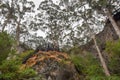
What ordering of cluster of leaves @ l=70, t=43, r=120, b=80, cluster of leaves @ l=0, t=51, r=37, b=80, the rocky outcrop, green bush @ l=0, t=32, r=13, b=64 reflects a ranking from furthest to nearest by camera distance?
1. the rocky outcrop
2. cluster of leaves @ l=70, t=43, r=120, b=80
3. green bush @ l=0, t=32, r=13, b=64
4. cluster of leaves @ l=0, t=51, r=37, b=80

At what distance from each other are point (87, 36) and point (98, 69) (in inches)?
226

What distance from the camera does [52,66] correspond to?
594 inches

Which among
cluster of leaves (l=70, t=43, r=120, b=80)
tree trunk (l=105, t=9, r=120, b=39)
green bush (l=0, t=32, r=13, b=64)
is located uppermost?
tree trunk (l=105, t=9, r=120, b=39)

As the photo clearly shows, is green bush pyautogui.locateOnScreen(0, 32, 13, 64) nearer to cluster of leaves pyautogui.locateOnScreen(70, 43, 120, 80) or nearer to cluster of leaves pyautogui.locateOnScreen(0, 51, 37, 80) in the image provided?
cluster of leaves pyautogui.locateOnScreen(0, 51, 37, 80)

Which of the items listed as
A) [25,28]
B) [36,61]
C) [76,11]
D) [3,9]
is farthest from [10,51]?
[25,28]

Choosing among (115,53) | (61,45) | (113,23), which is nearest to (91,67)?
(115,53)

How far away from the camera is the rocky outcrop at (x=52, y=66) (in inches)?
576

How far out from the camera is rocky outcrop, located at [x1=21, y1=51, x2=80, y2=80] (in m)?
14.6

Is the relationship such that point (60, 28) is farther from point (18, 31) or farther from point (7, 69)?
point (7, 69)

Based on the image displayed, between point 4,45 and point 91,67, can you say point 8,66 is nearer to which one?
point 4,45

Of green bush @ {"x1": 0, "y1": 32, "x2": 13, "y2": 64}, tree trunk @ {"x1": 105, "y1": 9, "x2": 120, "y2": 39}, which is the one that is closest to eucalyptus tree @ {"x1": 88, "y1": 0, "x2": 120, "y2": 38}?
tree trunk @ {"x1": 105, "y1": 9, "x2": 120, "y2": 39}

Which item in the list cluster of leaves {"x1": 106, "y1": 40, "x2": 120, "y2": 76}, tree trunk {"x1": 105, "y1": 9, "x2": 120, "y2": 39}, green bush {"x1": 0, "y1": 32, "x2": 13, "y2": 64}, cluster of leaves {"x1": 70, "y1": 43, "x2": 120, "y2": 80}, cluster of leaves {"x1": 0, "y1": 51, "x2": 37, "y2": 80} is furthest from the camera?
tree trunk {"x1": 105, "y1": 9, "x2": 120, "y2": 39}

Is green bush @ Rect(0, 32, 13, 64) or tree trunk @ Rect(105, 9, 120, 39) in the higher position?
tree trunk @ Rect(105, 9, 120, 39)

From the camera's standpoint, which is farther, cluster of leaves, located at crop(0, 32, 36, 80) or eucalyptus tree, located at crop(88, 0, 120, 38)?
eucalyptus tree, located at crop(88, 0, 120, 38)
